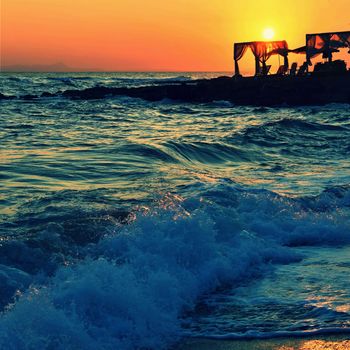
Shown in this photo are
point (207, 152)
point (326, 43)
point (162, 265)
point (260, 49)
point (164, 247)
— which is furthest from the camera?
point (260, 49)

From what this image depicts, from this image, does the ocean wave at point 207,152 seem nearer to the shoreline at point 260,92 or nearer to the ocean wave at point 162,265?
the ocean wave at point 162,265

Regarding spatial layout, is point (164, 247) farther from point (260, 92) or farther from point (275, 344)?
point (260, 92)

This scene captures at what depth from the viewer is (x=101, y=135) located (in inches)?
698

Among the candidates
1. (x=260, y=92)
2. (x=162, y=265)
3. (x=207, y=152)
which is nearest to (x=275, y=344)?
(x=162, y=265)

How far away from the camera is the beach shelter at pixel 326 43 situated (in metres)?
35.4

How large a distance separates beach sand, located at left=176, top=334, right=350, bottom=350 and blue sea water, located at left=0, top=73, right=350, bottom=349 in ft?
0.33

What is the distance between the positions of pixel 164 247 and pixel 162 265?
390mm

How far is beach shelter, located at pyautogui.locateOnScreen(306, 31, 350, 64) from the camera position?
116 ft

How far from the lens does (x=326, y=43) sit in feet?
118

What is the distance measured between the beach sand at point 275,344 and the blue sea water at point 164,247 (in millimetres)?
100

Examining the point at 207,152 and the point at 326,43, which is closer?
the point at 207,152

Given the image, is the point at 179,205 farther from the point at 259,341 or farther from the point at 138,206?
the point at 259,341

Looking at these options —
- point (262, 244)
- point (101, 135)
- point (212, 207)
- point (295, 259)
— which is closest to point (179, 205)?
point (212, 207)

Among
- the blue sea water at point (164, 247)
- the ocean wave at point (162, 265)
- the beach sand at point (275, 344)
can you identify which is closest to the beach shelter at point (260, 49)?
the blue sea water at point (164, 247)
